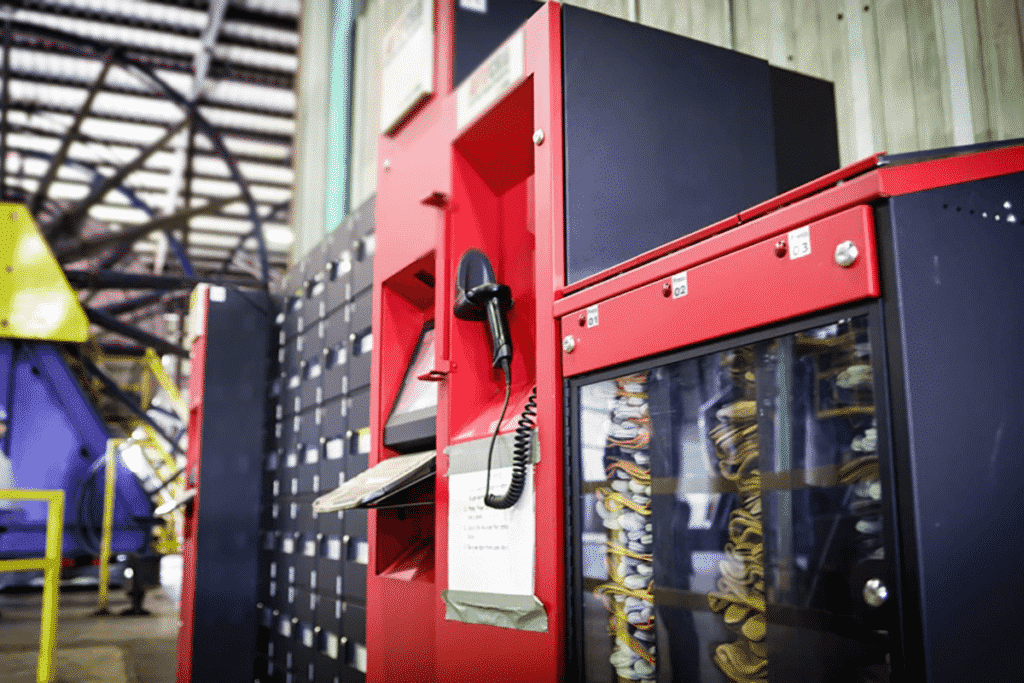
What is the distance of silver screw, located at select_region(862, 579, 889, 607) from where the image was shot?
991 mm

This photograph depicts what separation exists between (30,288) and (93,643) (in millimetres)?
2418

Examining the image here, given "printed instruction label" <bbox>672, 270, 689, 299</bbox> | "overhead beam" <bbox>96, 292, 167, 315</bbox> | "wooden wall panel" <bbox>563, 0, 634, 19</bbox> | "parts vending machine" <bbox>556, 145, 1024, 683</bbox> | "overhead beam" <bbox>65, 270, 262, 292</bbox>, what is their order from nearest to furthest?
"parts vending machine" <bbox>556, 145, 1024, 683</bbox>
"printed instruction label" <bbox>672, 270, 689, 299</bbox>
"wooden wall panel" <bbox>563, 0, 634, 19</bbox>
"overhead beam" <bbox>65, 270, 262, 292</bbox>
"overhead beam" <bbox>96, 292, 167, 315</bbox>

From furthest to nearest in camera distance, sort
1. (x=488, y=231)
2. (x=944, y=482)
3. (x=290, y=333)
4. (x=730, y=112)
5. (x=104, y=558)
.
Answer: (x=104, y=558) → (x=290, y=333) → (x=488, y=231) → (x=730, y=112) → (x=944, y=482)

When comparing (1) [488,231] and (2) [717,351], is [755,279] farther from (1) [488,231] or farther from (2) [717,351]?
(1) [488,231]

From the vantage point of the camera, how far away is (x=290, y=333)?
397cm

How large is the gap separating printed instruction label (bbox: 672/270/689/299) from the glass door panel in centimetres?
10

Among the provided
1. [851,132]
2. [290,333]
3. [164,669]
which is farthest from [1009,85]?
[164,669]

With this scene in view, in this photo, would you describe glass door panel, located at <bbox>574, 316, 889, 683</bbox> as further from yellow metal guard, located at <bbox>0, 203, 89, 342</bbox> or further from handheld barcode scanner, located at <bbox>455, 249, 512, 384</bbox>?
yellow metal guard, located at <bbox>0, 203, 89, 342</bbox>

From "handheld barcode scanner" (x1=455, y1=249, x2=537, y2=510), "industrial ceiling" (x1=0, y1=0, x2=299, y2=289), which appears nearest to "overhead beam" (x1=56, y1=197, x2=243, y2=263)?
"industrial ceiling" (x1=0, y1=0, x2=299, y2=289)

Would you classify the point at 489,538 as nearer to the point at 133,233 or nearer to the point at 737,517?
the point at 737,517

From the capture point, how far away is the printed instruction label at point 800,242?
3.67ft

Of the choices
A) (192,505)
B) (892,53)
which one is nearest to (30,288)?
(192,505)

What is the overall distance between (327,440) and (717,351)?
2.34 meters

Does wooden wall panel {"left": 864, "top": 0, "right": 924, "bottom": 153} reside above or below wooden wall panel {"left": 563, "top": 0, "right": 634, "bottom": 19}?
below
